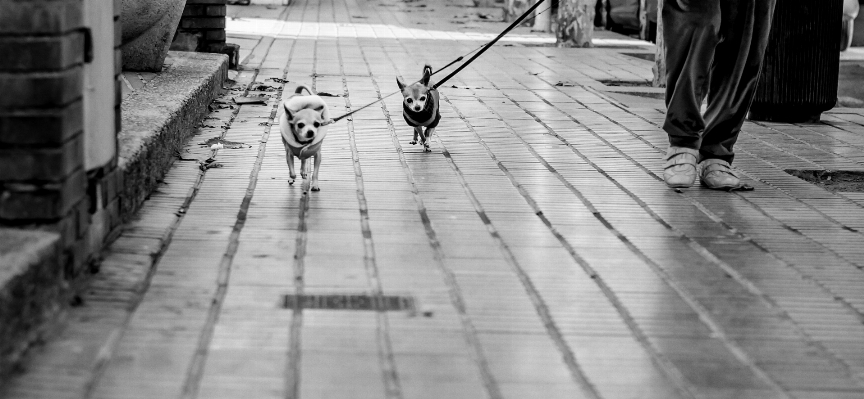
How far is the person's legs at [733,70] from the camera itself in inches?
209

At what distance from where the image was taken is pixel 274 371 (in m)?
2.81

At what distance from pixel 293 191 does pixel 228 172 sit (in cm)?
47

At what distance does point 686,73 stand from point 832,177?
1.10m

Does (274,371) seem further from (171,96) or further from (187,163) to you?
(171,96)

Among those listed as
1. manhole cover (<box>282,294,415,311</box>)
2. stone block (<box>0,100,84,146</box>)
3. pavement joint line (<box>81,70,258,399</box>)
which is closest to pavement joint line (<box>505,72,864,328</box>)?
manhole cover (<box>282,294,415,311</box>)

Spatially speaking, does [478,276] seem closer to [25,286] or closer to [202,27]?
[25,286]

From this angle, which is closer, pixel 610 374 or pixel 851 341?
pixel 610 374

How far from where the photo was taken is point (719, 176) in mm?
5352

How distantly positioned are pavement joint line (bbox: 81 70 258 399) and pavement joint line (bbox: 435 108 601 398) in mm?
1134

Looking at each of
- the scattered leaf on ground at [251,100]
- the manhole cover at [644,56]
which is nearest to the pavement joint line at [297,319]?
the scattered leaf on ground at [251,100]

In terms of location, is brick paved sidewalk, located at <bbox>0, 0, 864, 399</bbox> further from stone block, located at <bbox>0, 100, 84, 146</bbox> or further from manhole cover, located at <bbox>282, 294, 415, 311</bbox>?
stone block, located at <bbox>0, 100, 84, 146</bbox>

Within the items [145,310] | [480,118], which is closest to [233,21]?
[480,118]

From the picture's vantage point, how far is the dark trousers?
523cm

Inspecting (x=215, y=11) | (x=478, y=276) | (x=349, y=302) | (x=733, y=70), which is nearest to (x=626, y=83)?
(x=215, y=11)
